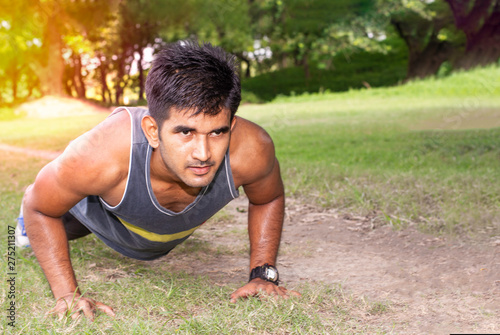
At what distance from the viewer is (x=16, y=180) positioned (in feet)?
19.4

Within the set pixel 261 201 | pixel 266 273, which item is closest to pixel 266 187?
pixel 261 201

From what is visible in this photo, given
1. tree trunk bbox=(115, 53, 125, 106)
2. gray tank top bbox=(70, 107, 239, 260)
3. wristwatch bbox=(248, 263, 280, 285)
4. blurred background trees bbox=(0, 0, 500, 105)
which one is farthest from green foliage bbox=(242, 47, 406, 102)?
wristwatch bbox=(248, 263, 280, 285)

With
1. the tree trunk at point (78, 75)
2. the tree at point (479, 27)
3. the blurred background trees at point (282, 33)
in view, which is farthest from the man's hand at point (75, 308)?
the tree trunk at point (78, 75)

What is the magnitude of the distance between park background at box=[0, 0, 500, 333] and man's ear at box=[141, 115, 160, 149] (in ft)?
1.78

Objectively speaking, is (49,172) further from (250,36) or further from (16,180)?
(250,36)

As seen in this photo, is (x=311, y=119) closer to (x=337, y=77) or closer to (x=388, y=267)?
(x=388, y=267)

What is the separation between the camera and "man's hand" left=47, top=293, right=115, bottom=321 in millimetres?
2312

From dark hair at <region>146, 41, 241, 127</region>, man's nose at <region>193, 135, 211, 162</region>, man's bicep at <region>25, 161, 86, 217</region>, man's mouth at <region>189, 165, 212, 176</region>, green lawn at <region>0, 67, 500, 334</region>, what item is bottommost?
green lawn at <region>0, 67, 500, 334</region>

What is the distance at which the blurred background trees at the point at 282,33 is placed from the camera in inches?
693

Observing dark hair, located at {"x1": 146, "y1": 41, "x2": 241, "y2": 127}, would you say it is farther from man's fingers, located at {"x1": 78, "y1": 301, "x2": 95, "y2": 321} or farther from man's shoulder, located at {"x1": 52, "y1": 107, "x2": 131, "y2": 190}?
man's fingers, located at {"x1": 78, "y1": 301, "x2": 95, "y2": 321}

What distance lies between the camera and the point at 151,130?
2.29m

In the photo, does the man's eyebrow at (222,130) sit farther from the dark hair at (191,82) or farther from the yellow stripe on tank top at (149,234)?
the yellow stripe on tank top at (149,234)

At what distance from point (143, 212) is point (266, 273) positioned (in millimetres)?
711

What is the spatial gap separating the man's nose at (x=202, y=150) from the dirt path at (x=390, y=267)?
1.04 metres
